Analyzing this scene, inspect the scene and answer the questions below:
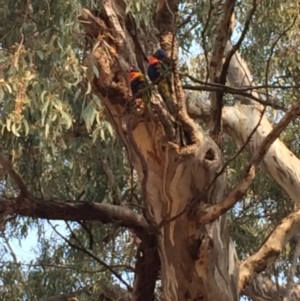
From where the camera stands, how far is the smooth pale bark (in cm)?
338

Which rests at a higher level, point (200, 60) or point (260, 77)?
point (200, 60)

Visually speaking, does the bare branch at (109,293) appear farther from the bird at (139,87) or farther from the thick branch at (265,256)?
the bird at (139,87)

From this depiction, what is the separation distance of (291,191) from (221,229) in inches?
43.6

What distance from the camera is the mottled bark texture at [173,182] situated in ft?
7.47

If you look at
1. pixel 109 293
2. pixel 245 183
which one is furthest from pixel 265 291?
pixel 245 183

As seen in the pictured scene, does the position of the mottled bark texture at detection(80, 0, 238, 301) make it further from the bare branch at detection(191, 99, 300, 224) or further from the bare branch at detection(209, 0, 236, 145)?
the bare branch at detection(209, 0, 236, 145)

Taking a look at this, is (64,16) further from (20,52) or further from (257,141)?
(257,141)

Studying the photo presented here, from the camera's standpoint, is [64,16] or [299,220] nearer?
[64,16]

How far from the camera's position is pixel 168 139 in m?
2.32

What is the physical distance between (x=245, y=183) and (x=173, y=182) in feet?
0.97

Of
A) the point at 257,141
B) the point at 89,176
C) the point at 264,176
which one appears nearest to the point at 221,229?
the point at 257,141

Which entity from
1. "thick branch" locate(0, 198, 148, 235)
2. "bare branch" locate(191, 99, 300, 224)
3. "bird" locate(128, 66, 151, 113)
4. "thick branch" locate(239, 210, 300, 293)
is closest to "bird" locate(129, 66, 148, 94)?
"bird" locate(128, 66, 151, 113)

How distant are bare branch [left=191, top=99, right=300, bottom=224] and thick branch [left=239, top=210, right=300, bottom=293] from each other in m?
0.43

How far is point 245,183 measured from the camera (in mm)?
2113
